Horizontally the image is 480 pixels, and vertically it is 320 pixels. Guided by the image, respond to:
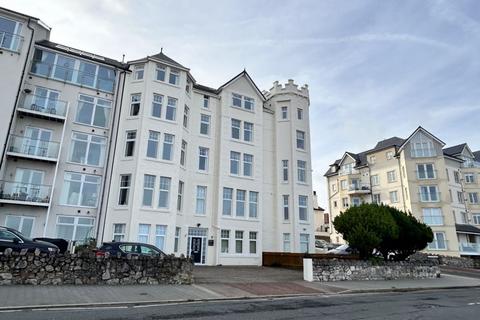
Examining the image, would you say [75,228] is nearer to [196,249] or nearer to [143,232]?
[143,232]

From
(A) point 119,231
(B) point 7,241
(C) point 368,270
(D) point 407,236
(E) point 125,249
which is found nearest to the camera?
(B) point 7,241

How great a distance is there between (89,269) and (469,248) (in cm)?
4380

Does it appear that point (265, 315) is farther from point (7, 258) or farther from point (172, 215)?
point (172, 215)

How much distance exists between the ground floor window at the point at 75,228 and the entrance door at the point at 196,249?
731cm

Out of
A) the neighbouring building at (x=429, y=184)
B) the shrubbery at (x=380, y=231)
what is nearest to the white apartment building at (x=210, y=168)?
the shrubbery at (x=380, y=231)

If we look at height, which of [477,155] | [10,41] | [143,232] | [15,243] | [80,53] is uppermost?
[477,155]

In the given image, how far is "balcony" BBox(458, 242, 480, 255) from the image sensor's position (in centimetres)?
3934

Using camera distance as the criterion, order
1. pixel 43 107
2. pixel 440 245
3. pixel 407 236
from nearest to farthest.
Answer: pixel 43 107, pixel 407 236, pixel 440 245

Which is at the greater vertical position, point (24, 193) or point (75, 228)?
point (24, 193)

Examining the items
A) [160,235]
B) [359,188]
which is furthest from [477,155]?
[160,235]

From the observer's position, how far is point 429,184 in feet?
138

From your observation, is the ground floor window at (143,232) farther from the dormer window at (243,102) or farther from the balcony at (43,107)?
the dormer window at (243,102)

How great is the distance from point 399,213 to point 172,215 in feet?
54.7

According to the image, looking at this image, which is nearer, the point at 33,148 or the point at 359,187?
the point at 33,148
